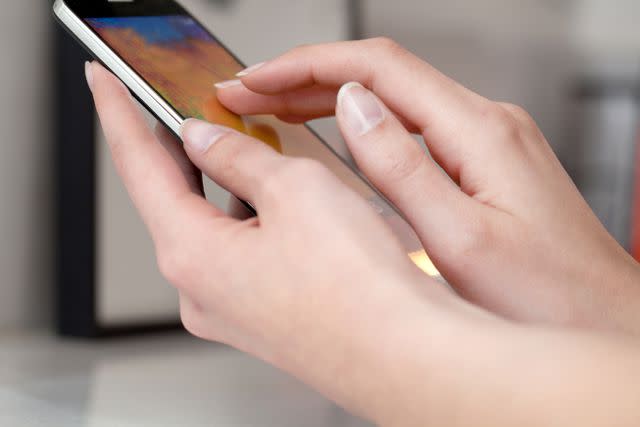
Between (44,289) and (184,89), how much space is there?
35cm

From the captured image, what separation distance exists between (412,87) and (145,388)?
301 millimetres

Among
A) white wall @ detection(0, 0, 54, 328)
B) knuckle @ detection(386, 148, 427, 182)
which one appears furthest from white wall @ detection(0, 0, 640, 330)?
knuckle @ detection(386, 148, 427, 182)

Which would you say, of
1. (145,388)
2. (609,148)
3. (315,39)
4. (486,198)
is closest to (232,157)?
(486,198)

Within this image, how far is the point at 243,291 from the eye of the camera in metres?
0.34

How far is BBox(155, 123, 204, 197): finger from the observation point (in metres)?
0.44

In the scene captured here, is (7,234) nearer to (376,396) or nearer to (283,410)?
(283,410)

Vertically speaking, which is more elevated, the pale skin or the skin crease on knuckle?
the skin crease on knuckle

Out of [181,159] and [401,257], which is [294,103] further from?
[401,257]

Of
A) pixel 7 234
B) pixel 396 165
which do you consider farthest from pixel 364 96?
pixel 7 234

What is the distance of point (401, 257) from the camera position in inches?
13.2

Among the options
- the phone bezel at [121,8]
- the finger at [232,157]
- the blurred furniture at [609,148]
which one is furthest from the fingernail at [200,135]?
the blurred furniture at [609,148]

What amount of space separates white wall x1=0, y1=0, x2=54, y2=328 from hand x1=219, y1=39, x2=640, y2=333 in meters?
0.34

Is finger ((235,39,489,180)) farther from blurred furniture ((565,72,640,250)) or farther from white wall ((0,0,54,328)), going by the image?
blurred furniture ((565,72,640,250))

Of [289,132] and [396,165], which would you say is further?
[289,132]
